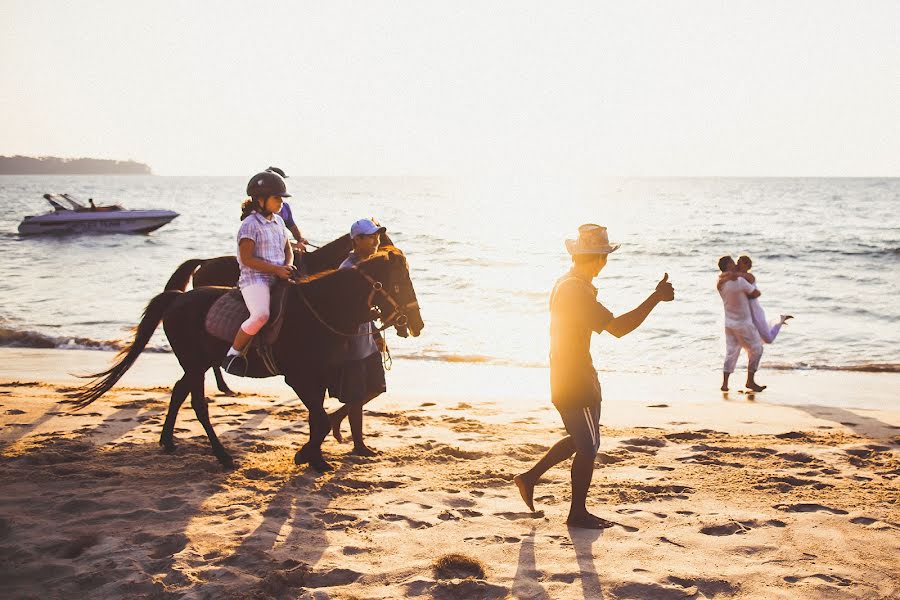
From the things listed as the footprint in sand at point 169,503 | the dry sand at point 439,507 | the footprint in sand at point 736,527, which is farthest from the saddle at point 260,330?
the footprint in sand at point 736,527

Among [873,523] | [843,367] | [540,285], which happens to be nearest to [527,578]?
[873,523]

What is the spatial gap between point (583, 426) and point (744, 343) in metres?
6.89

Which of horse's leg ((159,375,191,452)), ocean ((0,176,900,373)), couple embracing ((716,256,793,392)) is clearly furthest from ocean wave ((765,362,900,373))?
horse's leg ((159,375,191,452))

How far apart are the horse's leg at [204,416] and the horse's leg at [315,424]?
727 millimetres

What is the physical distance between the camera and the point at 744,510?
5.94 metres

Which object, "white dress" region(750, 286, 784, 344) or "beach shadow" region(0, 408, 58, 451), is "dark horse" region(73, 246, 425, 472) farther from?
"white dress" region(750, 286, 784, 344)

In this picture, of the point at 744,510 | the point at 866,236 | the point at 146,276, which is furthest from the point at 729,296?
the point at 866,236

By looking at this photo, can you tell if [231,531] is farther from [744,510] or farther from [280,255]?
[744,510]

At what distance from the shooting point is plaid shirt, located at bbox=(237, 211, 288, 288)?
643cm

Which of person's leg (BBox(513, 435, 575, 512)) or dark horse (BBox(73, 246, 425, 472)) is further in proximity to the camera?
dark horse (BBox(73, 246, 425, 472))

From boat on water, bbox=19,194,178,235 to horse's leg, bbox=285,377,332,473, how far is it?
131 feet

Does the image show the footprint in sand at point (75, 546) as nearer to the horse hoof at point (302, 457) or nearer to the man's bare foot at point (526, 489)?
the horse hoof at point (302, 457)

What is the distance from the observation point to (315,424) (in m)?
6.69

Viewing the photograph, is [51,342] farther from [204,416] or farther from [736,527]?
[736,527]
